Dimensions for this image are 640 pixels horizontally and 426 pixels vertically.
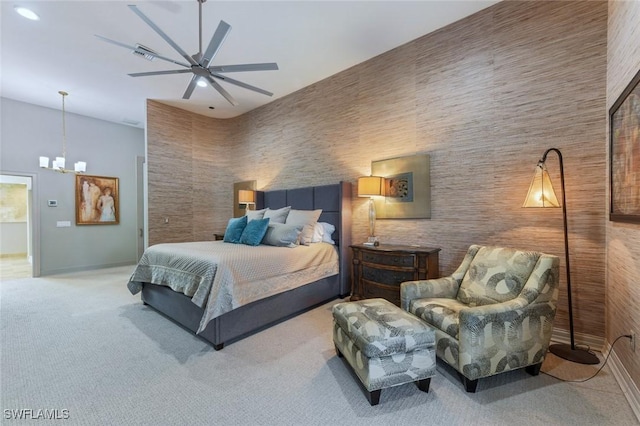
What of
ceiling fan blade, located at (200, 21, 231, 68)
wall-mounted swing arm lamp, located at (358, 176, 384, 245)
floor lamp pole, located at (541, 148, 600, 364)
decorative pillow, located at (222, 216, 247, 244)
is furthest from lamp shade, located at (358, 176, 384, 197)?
ceiling fan blade, located at (200, 21, 231, 68)

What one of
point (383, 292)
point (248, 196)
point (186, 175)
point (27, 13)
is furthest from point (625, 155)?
point (186, 175)

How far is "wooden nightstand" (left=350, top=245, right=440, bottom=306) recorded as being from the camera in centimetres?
283

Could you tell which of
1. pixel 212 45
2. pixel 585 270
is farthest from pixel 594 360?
pixel 212 45

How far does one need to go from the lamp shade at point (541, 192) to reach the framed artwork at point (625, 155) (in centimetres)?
36

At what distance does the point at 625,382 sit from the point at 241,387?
2.59m

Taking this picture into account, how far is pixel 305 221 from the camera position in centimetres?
365

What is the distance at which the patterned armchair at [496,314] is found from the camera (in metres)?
1.74

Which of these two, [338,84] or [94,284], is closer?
[338,84]

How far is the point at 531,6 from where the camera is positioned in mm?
2562

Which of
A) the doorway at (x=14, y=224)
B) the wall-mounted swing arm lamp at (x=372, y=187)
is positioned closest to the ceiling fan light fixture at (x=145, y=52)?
the wall-mounted swing arm lamp at (x=372, y=187)

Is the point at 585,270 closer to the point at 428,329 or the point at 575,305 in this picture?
the point at 575,305

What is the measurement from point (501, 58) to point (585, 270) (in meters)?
2.17

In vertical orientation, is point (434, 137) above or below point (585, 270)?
above

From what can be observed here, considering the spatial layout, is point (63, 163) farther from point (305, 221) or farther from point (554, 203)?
point (554, 203)
